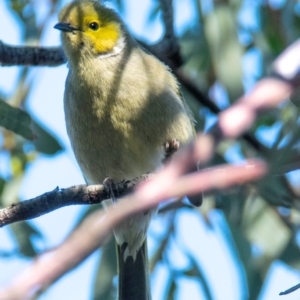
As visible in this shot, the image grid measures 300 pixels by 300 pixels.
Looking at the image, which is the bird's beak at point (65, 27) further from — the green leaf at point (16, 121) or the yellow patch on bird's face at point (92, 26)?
the green leaf at point (16, 121)

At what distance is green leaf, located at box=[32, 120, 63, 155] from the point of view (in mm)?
2391

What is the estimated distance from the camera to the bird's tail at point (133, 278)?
8.61 feet

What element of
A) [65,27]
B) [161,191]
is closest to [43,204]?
[65,27]

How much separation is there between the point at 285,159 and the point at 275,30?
225cm

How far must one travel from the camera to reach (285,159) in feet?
3.06

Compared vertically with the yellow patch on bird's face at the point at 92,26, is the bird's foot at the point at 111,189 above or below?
below

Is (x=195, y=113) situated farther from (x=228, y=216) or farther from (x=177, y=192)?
(x=177, y=192)

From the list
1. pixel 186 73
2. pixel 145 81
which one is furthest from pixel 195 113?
pixel 145 81

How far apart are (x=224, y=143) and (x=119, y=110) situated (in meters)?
0.53

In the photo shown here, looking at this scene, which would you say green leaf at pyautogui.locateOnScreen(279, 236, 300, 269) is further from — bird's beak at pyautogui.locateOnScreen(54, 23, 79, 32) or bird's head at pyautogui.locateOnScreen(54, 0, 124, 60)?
bird's beak at pyautogui.locateOnScreen(54, 23, 79, 32)

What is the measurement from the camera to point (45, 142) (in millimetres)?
2428

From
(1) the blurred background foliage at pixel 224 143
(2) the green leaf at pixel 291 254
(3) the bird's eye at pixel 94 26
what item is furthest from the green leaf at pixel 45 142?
(2) the green leaf at pixel 291 254

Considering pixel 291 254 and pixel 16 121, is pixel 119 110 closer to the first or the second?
pixel 16 121

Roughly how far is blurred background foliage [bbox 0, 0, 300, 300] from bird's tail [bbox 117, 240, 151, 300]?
0.04 metres
